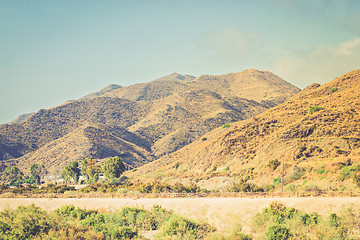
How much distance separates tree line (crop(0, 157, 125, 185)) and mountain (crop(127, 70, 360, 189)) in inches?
528

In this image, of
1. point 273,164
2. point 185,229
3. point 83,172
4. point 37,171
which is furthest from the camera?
point 37,171

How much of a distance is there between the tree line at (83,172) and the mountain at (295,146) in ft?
44.0

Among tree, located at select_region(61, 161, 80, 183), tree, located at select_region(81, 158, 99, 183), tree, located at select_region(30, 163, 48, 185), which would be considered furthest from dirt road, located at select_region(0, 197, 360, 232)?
tree, located at select_region(30, 163, 48, 185)

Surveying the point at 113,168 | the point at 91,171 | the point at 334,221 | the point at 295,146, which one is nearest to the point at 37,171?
the point at 91,171

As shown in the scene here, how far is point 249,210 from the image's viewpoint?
1663 inches

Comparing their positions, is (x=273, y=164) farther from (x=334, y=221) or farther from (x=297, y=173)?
(x=334, y=221)

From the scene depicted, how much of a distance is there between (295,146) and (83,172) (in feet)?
238

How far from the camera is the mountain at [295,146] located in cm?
6041

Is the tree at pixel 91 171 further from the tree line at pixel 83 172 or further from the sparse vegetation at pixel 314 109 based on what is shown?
the sparse vegetation at pixel 314 109

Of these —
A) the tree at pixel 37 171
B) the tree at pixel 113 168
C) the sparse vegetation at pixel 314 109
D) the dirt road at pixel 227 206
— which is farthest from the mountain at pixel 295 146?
the tree at pixel 37 171

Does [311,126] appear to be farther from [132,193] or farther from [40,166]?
[40,166]

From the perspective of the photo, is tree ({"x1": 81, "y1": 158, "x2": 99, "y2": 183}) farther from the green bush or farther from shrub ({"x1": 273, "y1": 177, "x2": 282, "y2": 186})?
the green bush

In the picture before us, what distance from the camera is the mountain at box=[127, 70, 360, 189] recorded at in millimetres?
60406

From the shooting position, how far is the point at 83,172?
121 m
